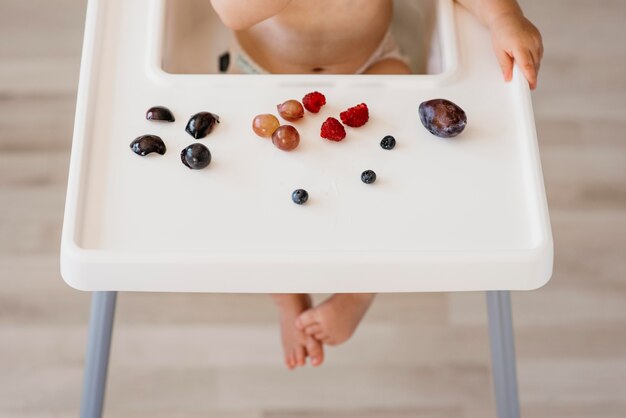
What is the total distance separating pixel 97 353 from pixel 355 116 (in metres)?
0.46

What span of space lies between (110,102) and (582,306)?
2.86 ft

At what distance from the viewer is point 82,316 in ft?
3.97

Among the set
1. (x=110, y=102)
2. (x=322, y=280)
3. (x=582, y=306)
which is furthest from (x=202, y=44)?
(x=582, y=306)

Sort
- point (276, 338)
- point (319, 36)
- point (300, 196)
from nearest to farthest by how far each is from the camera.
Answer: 1. point (300, 196)
2. point (319, 36)
3. point (276, 338)

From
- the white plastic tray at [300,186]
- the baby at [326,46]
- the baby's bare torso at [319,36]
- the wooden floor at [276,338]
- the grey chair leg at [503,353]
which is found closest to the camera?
the white plastic tray at [300,186]

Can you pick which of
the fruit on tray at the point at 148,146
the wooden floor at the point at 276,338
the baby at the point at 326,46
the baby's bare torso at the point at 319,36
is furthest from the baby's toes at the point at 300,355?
the fruit on tray at the point at 148,146

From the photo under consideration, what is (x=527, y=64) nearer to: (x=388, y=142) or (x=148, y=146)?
(x=388, y=142)

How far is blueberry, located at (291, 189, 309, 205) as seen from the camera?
1.97ft

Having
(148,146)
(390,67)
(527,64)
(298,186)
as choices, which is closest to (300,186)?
(298,186)

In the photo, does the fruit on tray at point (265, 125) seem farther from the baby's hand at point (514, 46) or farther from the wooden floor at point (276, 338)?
the wooden floor at point (276, 338)

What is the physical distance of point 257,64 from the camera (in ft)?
2.97

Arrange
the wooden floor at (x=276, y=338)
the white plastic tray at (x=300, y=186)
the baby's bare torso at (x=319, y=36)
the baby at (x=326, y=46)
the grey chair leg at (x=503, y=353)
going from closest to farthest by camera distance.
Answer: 1. the white plastic tray at (x=300, y=186)
2. the baby at (x=326, y=46)
3. the baby's bare torso at (x=319, y=36)
4. the grey chair leg at (x=503, y=353)
5. the wooden floor at (x=276, y=338)

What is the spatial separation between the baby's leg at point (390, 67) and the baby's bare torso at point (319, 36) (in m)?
0.02

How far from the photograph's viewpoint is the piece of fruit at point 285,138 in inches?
24.6
